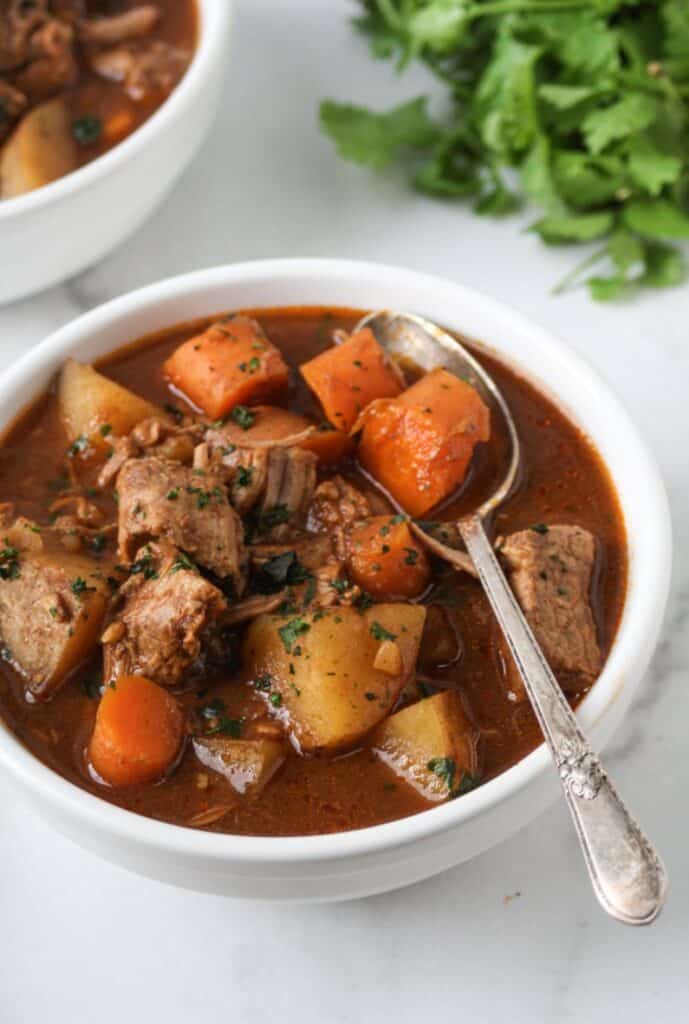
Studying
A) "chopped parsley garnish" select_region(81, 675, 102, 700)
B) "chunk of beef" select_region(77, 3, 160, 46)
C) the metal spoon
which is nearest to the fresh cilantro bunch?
"chunk of beef" select_region(77, 3, 160, 46)

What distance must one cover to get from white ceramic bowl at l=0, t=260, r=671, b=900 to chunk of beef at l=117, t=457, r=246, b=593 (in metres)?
0.48

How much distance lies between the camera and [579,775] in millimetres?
2537

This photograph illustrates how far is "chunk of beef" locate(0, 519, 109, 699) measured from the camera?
283cm

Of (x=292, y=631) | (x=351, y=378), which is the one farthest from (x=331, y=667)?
(x=351, y=378)

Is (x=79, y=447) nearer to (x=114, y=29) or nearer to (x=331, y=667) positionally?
(x=331, y=667)

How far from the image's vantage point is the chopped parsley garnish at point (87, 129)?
4176 mm

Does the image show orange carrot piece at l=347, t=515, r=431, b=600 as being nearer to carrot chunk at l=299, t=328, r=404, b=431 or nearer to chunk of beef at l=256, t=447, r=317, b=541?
chunk of beef at l=256, t=447, r=317, b=541

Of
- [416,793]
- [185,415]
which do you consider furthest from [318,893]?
[185,415]

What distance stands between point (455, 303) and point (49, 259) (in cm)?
125

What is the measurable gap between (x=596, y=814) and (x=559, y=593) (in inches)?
21.5

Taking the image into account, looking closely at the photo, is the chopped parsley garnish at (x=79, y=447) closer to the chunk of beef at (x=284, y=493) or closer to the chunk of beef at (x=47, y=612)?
the chunk of beef at (x=47, y=612)

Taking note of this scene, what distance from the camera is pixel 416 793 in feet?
8.87

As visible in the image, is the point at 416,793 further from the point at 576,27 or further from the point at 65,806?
the point at 576,27

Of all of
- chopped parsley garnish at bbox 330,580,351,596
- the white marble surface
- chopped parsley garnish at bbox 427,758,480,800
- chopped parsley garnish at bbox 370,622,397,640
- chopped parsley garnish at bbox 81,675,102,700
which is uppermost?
chopped parsley garnish at bbox 81,675,102,700
